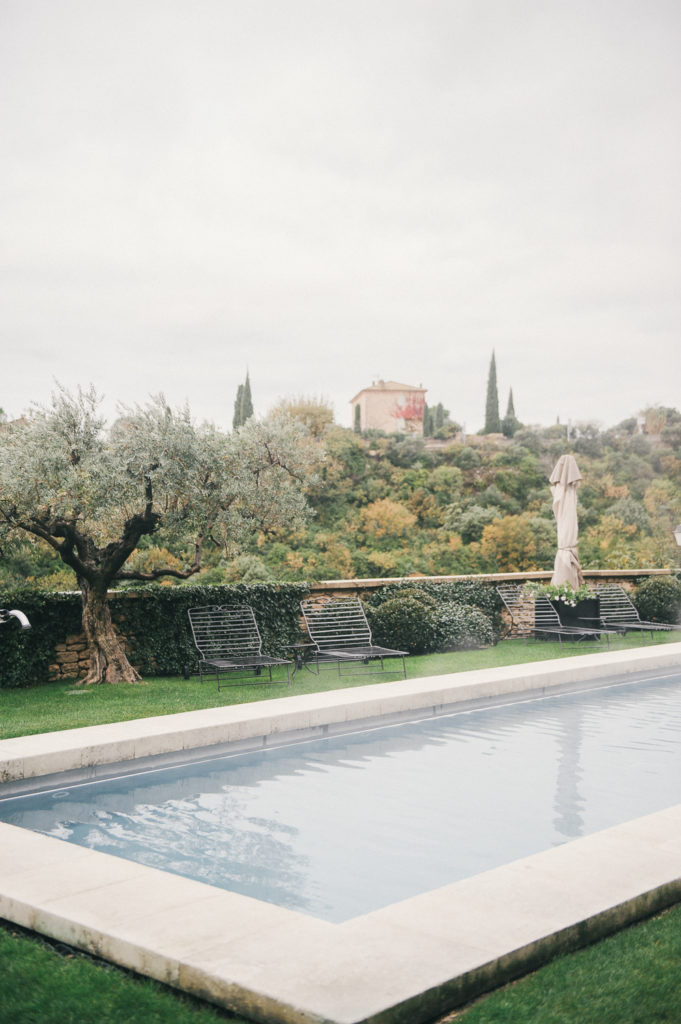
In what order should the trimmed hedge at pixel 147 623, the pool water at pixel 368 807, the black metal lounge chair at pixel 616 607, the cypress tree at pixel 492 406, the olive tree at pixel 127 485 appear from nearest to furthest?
the pool water at pixel 368 807 → the olive tree at pixel 127 485 → the trimmed hedge at pixel 147 623 → the black metal lounge chair at pixel 616 607 → the cypress tree at pixel 492 406

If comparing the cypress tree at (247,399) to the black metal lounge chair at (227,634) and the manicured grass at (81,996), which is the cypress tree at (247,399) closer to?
the black metal lounge chair at (227,634)

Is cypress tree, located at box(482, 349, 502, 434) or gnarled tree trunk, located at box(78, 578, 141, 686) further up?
cypress tree, located at box(482, 349, 502, 434)

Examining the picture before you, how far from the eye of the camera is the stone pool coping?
2.66 meters

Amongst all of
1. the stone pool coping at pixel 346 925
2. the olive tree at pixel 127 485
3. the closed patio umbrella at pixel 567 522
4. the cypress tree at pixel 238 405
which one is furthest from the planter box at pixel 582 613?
the cypress tree at pixel 238 405

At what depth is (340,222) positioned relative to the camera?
1459 inches

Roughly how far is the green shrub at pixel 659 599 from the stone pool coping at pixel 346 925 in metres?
11.7

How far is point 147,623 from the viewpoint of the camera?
1012cm

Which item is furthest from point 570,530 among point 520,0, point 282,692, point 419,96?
point 419,96

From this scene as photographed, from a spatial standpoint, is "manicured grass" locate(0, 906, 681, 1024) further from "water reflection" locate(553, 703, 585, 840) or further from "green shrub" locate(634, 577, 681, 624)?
"green shrub" locate(634, 577, 681, 624)

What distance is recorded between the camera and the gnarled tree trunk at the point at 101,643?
9.26 metres

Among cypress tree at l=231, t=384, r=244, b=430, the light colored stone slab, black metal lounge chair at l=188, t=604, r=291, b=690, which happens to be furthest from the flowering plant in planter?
cypress tree at l=231, t=384, r=244, b=430

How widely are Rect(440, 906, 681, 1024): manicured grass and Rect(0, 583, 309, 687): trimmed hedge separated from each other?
24.0 ft

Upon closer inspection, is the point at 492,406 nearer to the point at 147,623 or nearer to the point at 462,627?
the point at 462,627

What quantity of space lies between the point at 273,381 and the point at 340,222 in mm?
10040
